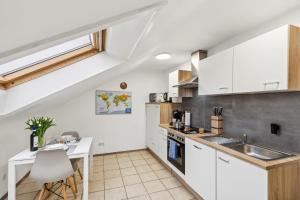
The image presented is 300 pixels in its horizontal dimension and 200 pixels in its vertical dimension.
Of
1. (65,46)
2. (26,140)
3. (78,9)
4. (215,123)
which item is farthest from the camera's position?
(26,140)

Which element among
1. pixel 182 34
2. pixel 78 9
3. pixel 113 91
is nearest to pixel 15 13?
pixel 78 9

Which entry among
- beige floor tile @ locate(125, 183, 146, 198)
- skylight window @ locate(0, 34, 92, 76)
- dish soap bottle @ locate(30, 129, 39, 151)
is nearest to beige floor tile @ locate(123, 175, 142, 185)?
beige floor tile @ locate(125, 183, 146, 198)

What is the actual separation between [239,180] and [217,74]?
4.40 ft

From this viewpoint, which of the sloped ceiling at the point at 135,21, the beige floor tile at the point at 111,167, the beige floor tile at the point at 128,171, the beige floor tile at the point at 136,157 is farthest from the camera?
the beige floor tile at the point at 136,157

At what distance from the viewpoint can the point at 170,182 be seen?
2713 millimetres

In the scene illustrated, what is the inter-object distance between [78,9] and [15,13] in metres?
0.21

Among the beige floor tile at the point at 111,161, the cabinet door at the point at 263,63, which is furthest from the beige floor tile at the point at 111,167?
→ the cabinet door at the point at 263,63

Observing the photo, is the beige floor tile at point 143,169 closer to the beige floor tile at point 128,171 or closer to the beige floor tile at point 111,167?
the beige floor tile at point 128,171

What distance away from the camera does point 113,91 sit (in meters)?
4.12

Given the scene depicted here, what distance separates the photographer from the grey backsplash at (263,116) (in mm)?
1604

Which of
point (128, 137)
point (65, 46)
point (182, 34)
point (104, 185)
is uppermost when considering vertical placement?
point (182, 34)

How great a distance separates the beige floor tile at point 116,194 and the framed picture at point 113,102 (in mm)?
2032

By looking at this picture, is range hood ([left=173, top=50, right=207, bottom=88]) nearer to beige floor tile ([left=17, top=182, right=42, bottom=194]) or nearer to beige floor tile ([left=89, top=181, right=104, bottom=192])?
beige floor tile ([left=89, top=181, right=104, bottom=192])

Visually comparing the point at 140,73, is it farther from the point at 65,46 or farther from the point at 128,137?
the point at 65,46
